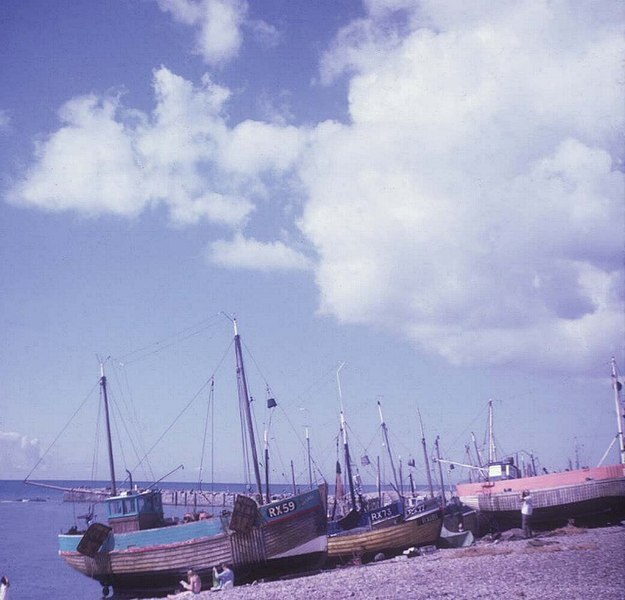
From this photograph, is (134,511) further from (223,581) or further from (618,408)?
(618,408)

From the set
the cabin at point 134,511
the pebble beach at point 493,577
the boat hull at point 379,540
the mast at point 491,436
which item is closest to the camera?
the pebble beach at point 493,577

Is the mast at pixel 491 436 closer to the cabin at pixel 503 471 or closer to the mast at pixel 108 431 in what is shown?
the cabin at pixel 503 471

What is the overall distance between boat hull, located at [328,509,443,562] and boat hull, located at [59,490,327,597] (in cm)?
408

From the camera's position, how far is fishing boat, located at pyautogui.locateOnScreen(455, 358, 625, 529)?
34750 millimetres

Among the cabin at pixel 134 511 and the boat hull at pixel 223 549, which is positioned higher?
the cabin at pixel 134 511

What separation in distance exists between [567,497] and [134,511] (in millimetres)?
26846

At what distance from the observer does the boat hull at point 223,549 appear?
2855 cm

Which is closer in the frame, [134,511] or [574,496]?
[134,511]

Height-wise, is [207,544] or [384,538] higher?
[207,544]

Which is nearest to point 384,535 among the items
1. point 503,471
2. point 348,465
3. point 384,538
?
point 384,538

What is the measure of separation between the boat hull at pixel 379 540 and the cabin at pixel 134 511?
1093 cm

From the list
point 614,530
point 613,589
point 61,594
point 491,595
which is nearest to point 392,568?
point 491,595

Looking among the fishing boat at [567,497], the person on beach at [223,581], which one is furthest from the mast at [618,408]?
the person on beach at [223,581]

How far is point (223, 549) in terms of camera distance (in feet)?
93.7
